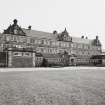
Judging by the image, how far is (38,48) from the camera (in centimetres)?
4869

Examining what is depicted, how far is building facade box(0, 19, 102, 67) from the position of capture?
36.5m

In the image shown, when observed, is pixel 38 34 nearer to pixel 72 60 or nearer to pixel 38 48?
pixel 38 48

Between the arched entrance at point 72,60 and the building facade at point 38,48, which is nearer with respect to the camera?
the building facade at point 38,48

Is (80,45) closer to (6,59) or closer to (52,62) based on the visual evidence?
(52,62)

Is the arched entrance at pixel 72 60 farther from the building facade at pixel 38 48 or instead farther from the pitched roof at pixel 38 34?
the pitched roof at pixel 38 34

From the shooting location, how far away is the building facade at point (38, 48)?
3653 centimetres

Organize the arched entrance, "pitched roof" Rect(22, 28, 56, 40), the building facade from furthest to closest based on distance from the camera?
"pitched roof" Rect(22, 28, 56, 40), the arched entrance, the building facade

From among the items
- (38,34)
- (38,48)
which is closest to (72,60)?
(38,48)

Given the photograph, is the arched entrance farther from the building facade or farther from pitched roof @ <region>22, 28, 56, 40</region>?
pitched roof @ <region>22, 28, 56, 40</region>

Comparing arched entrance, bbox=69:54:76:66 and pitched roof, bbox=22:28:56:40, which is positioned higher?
pitched roof, bbox=22:28:56:40

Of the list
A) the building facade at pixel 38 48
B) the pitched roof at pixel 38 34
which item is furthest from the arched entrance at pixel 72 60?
the pitched roof at pixel 38 34

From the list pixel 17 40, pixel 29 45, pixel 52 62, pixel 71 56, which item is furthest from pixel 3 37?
pixel 71 56

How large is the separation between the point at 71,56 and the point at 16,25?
20.4 meters

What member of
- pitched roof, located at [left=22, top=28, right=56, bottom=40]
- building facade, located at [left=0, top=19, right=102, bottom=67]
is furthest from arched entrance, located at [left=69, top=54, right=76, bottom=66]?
pitched roof, located at [left=22, top=28, right=56, bottom=40]
